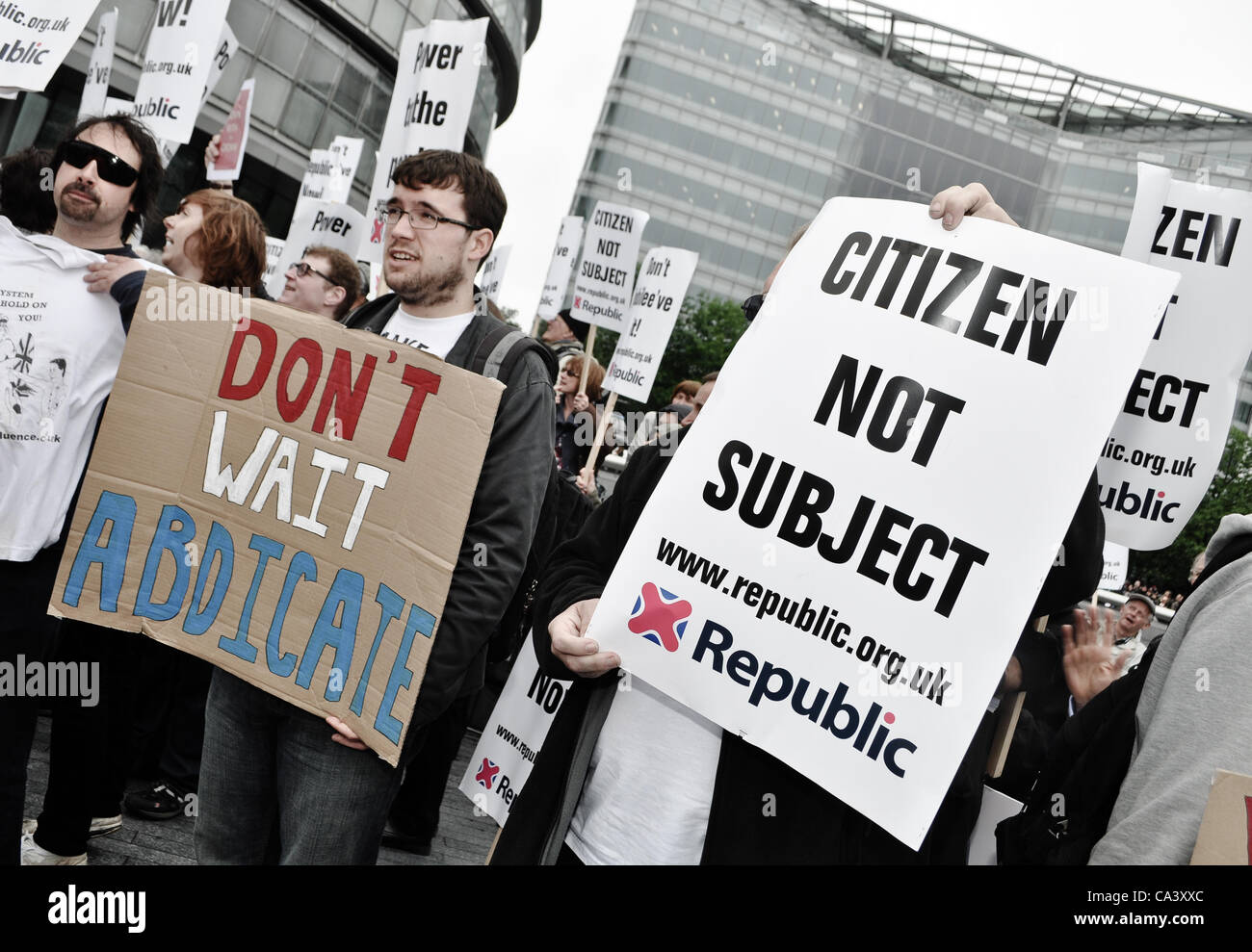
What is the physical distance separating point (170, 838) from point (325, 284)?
2504 millimetres

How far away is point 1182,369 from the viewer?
3234 mm

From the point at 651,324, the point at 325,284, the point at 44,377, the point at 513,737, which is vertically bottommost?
the point at 513,737

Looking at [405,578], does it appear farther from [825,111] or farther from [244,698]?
[825,111]

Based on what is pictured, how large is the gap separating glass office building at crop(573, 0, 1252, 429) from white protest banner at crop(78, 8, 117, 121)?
5491cm

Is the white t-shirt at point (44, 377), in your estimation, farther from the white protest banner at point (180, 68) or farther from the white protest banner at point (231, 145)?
the white protest banner at point (231, 145)

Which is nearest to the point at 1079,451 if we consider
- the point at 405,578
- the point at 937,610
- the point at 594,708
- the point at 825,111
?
the point at 937,610

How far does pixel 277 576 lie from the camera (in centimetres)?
232

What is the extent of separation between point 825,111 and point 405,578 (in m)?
65.1

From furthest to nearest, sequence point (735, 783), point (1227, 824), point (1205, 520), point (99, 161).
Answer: point (1205, 520)
point (99, 161)
point (735, 783)
point (1227, 824)

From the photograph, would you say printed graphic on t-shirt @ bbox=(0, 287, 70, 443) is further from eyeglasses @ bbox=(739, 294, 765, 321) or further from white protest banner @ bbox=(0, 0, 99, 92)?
eyeglasses @ bbox=(739, 294, 765, 321)

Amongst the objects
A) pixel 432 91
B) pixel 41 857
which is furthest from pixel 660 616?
pixel 432 91

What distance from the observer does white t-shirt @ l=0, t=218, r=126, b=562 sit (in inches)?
101

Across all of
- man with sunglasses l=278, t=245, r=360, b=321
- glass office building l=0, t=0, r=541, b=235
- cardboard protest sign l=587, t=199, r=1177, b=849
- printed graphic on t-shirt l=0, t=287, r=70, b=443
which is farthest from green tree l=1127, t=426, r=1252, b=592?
printed graphic on t-shirt l=0, t=287, r=70, b=443

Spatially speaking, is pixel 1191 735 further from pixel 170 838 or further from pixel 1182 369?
pixel 170 838
